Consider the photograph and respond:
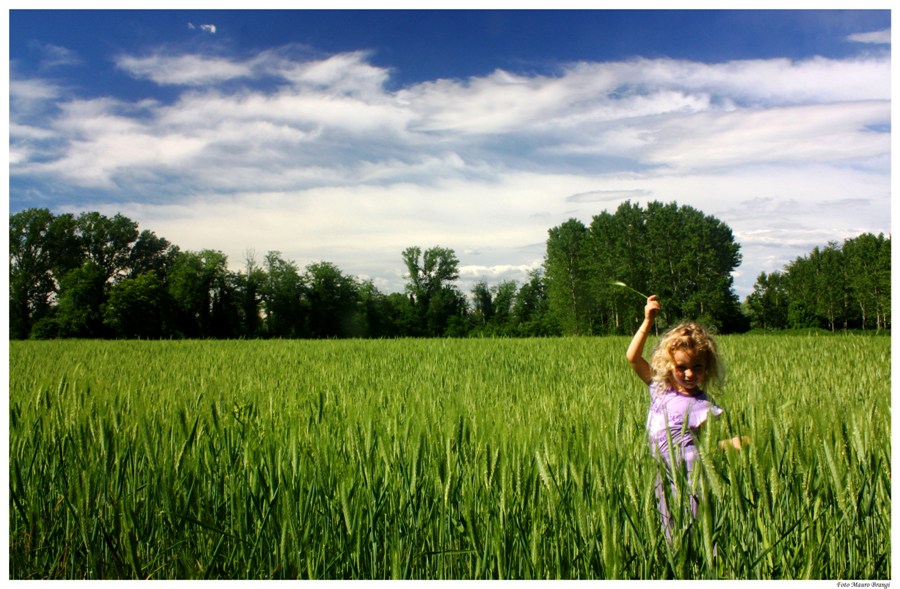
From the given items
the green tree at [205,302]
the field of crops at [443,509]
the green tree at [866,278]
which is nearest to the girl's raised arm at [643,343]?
the field of crops at [443,509]

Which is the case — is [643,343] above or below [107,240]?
below

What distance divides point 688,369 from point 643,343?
0.65 ft

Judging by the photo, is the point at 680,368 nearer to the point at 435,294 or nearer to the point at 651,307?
the point at 651,307

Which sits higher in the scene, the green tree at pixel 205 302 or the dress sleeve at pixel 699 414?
the green tree at pixel 205 302

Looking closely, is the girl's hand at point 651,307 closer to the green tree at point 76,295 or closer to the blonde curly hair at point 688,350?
the blonde curly hair at point 688,350

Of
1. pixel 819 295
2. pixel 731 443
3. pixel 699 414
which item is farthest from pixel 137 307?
pixel 819 295

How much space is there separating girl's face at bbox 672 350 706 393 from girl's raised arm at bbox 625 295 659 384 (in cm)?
12

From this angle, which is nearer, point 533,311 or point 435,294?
point 435,294

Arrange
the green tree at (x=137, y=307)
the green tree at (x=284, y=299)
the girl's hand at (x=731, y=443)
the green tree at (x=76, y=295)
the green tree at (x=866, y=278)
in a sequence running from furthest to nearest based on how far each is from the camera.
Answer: the green tree at (x=866, y=278), the green tree at (x=284, y=299), the green tree at (x=137, y=307), the green tree at (x=76, y=295), the girl's hand at (x=731, y=443)

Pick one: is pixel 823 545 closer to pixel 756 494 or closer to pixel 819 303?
pixel 756 494

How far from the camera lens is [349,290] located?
15164 millimetres

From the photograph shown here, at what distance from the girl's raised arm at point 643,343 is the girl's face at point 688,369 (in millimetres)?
117

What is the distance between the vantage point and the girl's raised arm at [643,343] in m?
2.17

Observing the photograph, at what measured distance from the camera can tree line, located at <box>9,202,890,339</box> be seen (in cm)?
367
